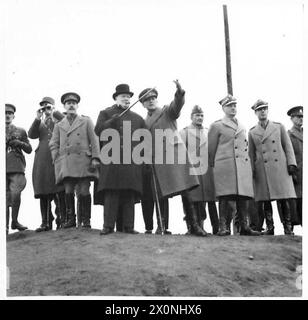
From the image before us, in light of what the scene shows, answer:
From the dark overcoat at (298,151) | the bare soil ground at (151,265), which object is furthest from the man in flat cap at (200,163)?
the dark overcoat at (298,151)

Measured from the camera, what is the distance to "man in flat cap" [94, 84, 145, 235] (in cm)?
1171

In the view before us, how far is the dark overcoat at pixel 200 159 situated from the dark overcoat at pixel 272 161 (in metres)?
0.71

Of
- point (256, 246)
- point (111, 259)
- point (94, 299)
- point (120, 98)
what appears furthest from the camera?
point (120, 98)

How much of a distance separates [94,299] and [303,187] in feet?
11.9

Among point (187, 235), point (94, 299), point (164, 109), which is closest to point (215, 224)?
point (187, 235)

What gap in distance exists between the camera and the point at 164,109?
1220 centimetres

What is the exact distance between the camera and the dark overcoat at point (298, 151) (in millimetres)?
12578

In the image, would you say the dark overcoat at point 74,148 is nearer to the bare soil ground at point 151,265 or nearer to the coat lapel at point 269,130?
the bare soil ground at point 151,265

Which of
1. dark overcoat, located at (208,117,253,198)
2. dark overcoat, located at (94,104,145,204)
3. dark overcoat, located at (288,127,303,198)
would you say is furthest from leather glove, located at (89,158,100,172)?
dark overcoat, located at (288,127,303,198)

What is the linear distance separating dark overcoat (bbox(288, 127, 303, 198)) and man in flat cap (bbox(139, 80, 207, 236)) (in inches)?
66.8

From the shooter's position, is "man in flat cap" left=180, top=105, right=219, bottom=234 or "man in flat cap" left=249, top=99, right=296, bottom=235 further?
"man in flat cap" left=180, top=105, right=219, bottom=234

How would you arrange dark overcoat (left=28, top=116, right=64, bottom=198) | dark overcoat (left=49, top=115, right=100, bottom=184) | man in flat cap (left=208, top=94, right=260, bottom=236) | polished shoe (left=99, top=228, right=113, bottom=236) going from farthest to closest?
dark overcoat (left=28, top=116, right=64, bottom=198)
dark overcoat (left=49, top=115, right=100, bottom=184)
man in flat cap (left=208, top=94, right=260, bottom=236)
polished shoe (left=99, top=228, right=113, bottom=236)

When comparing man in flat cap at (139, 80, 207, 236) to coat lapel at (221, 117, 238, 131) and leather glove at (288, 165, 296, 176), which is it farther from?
leather glove at (288, 165, 296, 176)
